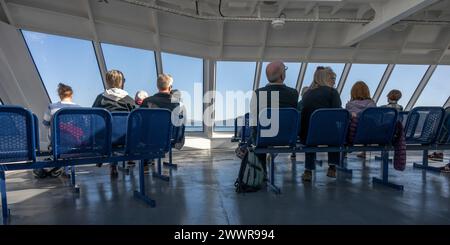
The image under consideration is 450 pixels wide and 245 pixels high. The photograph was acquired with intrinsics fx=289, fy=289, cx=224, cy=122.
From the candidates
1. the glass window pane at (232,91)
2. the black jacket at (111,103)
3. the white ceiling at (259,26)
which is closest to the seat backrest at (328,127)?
the black jacket at (111,103)

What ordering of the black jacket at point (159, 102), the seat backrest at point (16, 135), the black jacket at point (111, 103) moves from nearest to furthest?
the seat backrest at point (16, 135) → the black jacket at point (111, 103) → the black jacket at point (159, 102)

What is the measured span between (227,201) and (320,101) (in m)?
1.59

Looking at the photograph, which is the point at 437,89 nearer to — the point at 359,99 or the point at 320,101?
the point at 359,99

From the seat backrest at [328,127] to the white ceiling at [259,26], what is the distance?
3193 mm

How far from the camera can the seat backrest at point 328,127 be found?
3.05 m

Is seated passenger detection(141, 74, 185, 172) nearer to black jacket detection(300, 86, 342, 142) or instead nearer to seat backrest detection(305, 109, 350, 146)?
black jacket detection(300, 86, 342, 142)

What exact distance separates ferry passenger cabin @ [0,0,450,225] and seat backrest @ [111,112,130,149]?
0.04ft

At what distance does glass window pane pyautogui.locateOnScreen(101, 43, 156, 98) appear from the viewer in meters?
6.98

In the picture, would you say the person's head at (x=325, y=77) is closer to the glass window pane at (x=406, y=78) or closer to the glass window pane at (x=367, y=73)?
the glass window pane at (x=367, y=73)

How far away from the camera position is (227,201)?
8.96ft

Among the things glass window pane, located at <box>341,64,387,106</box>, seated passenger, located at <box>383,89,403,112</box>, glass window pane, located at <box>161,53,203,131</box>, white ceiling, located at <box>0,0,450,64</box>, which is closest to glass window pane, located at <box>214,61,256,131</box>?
glass window pane, located at <box>161,53,203,131</box>

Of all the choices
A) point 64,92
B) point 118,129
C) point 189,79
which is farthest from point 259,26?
point 118,129

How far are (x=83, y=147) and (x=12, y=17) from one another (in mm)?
4443

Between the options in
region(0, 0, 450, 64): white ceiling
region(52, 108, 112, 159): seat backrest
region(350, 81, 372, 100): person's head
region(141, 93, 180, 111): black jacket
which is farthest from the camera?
region(0, 0, 450, 64): white ceiling
